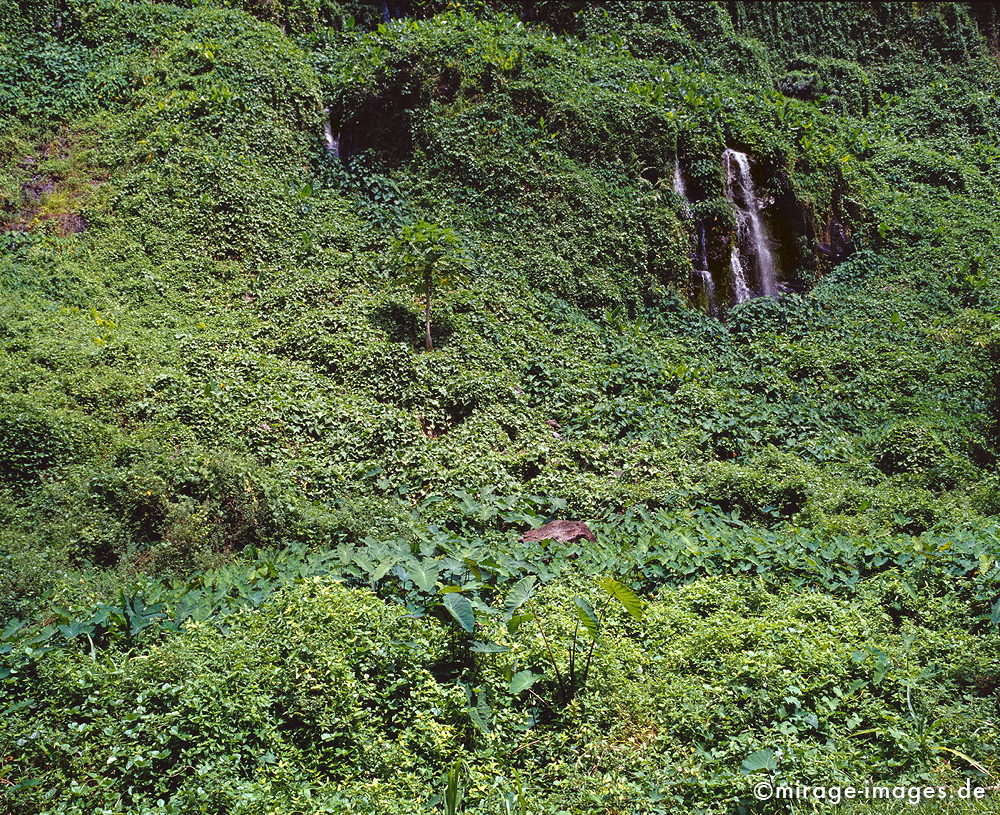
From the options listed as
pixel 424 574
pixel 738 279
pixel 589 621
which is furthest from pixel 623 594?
pixel 738 279

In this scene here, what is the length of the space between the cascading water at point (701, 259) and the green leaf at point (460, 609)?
10.8 m

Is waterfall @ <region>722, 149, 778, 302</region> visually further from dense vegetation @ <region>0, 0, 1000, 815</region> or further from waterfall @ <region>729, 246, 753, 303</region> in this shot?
dense vegetation @ <region>0, 0, 1000, 815</region>

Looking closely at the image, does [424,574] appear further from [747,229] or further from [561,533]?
[747,229]

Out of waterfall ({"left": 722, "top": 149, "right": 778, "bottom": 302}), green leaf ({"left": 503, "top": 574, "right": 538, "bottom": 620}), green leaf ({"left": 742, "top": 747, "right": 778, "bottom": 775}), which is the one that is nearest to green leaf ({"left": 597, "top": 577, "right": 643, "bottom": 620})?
green leaf ({"left": 503, "top": 574, "right": 538, "bottom": 620})

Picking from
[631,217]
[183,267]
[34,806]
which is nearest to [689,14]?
[631,217]

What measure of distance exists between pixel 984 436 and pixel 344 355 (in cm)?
1008

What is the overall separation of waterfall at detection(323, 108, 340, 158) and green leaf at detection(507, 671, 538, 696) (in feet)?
41.2

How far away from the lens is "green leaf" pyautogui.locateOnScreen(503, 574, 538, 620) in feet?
16.3

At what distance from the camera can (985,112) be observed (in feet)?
69.7

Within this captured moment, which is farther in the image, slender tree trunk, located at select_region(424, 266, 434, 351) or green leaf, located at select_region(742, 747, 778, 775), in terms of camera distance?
slender tree trunk, located at select_region(424, 266, 434, 351)

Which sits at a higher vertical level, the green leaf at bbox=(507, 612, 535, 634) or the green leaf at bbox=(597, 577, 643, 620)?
the green leaf at bbox=(597, 577, 643, 620)

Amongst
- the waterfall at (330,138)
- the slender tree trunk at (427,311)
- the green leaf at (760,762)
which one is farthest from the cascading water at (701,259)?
the green leaf at (760,762)

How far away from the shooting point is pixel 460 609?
4.52 meters

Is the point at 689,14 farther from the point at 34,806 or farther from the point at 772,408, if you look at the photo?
the point at 34,806
